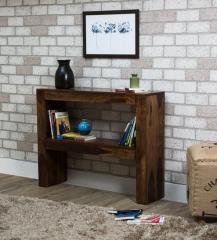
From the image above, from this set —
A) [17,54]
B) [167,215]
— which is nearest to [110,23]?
[17,54]

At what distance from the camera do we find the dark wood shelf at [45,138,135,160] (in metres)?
4.32

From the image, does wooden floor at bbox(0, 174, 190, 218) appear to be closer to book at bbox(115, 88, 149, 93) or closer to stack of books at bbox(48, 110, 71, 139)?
stack of books at bbox(48, 110, 71, 139)

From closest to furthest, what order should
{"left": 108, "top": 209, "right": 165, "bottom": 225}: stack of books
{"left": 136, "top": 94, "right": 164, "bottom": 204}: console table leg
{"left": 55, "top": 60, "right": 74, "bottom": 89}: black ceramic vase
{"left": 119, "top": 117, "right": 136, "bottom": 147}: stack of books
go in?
{"left": 108, "top": 209, "right": 165, "bottom": 225}: stack of books, {"left": 136, "top": 94, "right": 164, "bottom": 204}: console table leg, {"left": 119, "top": 117, "right": 136, "bottom": 147}: stack of books, {"left": 55, "top": 60, "right": 74, "bottom": 89}: black ceramic vase

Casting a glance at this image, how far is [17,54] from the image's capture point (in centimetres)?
525

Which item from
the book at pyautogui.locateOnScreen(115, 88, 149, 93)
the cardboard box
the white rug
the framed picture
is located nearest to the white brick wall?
the framed picture

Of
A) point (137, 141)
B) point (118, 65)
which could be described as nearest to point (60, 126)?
point (118, 65)

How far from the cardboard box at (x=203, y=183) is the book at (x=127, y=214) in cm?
40

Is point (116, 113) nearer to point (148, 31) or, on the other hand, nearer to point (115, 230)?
point (148, 31)

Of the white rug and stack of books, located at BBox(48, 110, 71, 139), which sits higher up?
stack of books, located at BBox(48, 110, 71, 139)

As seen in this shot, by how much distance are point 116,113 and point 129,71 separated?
15.0 inches

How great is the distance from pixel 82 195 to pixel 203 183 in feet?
4.18

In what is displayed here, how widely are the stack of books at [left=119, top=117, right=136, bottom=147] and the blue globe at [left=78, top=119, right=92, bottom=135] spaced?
1.26 feet

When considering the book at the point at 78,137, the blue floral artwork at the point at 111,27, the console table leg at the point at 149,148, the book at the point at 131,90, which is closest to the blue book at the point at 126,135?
the console table leg at the point at 149,148

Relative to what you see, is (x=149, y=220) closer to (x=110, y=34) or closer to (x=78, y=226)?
(x=78, y=226)
